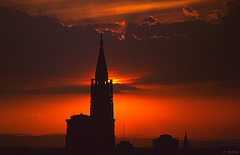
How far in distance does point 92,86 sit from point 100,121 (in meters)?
13.5

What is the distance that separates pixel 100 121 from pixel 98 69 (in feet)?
64.3

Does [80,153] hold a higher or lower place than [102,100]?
lower

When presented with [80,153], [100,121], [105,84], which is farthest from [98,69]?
[80,153]

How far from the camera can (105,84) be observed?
648 feet

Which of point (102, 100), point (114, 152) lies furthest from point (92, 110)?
point (114, 152)

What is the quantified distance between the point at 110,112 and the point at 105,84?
10813mm

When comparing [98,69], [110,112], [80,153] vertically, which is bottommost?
[80,153]

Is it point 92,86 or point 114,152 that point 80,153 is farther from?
point 92,86

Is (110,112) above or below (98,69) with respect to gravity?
below

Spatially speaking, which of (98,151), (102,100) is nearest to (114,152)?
(98,151)

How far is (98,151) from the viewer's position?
19950 cm

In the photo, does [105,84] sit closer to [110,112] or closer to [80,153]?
[110,112]

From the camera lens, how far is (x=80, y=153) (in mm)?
199875

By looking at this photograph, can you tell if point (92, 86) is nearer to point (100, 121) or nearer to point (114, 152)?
point (100, 121)
